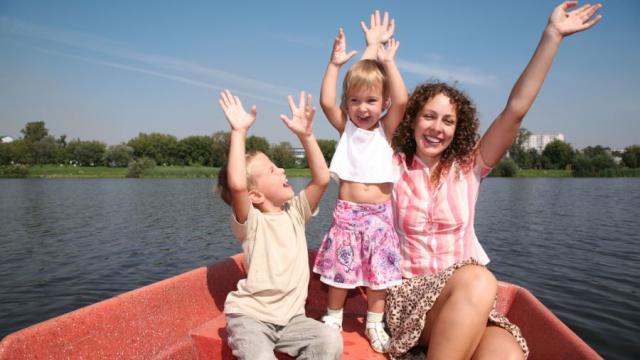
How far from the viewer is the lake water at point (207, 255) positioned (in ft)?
28.6

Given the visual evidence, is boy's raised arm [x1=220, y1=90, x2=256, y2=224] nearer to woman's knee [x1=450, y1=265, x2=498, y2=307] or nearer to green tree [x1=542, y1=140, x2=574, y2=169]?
woman's knee [x1=450, y1=265, x2=498, y2=307]

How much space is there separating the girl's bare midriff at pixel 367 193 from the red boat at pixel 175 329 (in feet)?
3.33

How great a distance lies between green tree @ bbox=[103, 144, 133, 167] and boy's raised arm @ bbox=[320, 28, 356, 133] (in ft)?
294

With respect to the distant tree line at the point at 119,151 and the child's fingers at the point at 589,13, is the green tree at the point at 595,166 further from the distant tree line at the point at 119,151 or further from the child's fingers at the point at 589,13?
the child's fingers at the point at 589,13

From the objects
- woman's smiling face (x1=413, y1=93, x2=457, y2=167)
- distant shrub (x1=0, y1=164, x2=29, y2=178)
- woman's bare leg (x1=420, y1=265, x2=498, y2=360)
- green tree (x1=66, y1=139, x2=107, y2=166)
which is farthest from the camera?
green tree (x1=66, y1=139, x2=107, y2=166)

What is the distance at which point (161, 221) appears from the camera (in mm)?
21344

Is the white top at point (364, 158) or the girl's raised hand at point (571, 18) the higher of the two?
the girl's raised hand at point (571, 18)

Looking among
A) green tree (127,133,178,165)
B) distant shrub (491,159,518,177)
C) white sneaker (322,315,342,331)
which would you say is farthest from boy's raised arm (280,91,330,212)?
green tree (127,133,178,165)

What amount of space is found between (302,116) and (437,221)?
1212mm

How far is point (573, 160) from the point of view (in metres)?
85.6

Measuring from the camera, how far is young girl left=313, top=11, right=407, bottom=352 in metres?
2.94

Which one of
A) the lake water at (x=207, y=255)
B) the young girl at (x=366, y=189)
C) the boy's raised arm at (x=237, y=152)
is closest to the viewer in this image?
the boy's raised arm at (x=237, y=152)


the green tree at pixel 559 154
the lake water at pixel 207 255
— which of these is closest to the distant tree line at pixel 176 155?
the green tree at pixel 559 154

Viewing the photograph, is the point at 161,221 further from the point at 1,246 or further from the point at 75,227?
the point at 1,246
